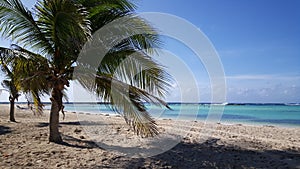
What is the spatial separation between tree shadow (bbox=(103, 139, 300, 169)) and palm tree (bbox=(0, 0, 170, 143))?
0.63 metres

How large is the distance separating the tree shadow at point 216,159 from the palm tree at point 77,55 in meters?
0.63

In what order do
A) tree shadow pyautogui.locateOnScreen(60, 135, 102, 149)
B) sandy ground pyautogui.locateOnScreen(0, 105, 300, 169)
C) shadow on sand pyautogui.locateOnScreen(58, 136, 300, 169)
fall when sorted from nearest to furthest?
sandy ground pyautogui.locateOnScreen(0, 105, 300, 169), shadow on sand pyautogui.locateOnScreen(58, 136, 300, 169), tree shadow pyautogui.locateOnScreen(60, 135, 102, 149)

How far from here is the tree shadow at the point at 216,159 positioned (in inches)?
189

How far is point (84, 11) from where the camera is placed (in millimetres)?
5387

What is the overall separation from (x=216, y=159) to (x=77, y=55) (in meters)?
3.73

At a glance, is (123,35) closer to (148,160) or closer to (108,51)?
(108,51)

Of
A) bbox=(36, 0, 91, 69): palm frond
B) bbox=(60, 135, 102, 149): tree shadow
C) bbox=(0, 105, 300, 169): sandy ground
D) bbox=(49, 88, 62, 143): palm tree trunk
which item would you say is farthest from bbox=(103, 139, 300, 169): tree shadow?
bbox=(36, 0, 91, 69): palm frond

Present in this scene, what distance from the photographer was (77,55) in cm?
580

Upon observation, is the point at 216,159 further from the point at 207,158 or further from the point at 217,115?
the point at 217,115

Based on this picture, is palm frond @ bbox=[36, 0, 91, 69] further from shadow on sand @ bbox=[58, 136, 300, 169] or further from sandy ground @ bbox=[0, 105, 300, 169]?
shadow on sand @ bbox=[58, 136, 300, 169]

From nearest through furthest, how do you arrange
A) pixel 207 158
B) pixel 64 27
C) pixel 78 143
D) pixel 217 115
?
pixel 64 27 < pixel 207 158 < pixel 78 143 < pixel 217 115

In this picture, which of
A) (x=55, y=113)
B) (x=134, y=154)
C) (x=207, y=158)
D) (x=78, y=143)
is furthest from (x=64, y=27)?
(x=207, y=158)

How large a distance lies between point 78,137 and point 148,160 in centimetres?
291

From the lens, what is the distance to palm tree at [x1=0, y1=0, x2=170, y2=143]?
509 cm
